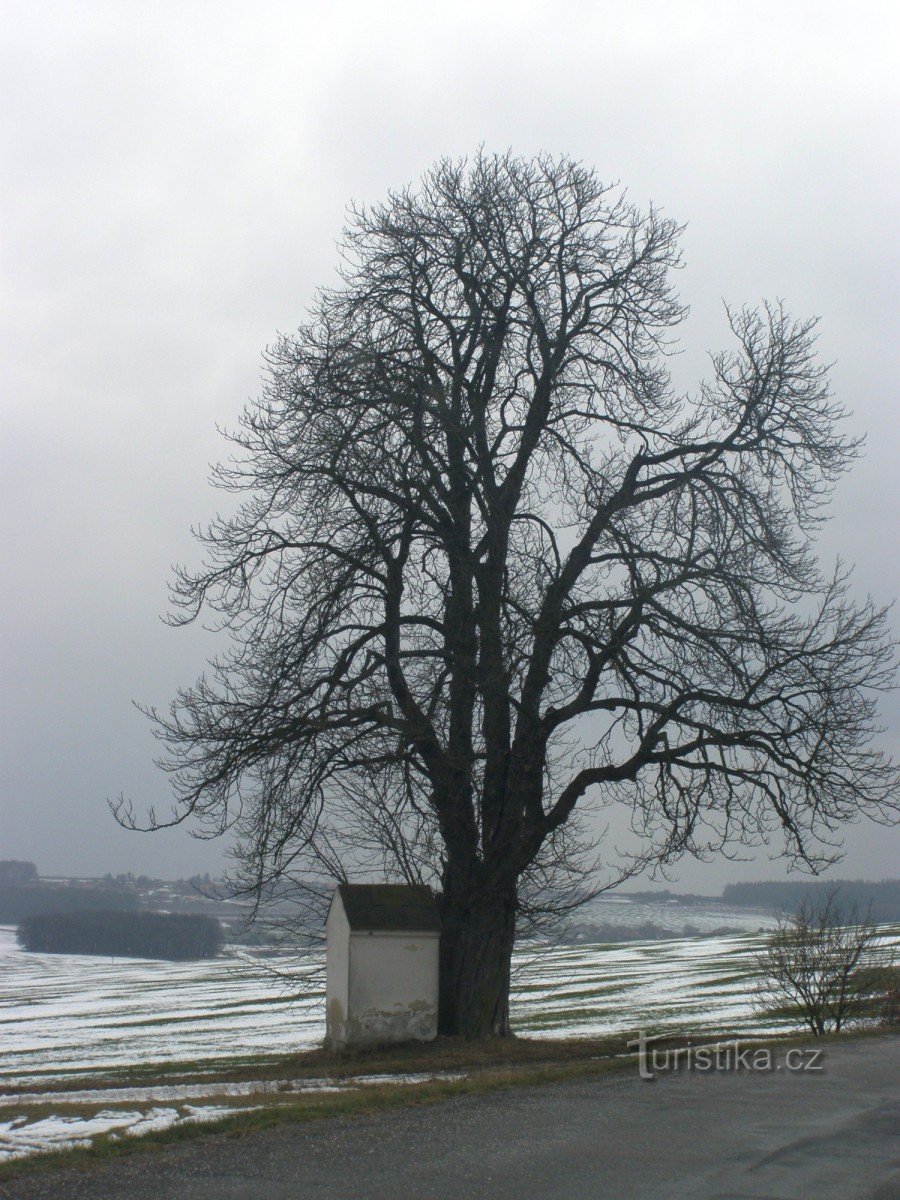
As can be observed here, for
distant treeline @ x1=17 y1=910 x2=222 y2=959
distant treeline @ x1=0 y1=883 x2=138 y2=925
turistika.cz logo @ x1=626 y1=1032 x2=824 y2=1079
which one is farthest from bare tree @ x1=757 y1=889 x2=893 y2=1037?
distant treeline @ x1=0 y1=883 x2=138 y2=925

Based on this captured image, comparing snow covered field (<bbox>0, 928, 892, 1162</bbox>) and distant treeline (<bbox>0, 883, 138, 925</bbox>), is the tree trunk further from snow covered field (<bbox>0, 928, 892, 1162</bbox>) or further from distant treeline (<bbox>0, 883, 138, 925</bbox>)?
distant treeline (<bbox>0, 883, 138, 925</bbox>)

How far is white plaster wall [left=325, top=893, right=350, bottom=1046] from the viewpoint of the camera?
588 inches

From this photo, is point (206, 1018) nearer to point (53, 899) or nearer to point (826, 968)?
point (826, 968)

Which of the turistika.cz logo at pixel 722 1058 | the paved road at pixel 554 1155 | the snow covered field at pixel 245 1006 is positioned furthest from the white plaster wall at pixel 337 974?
the paved road at pixel 554 1155

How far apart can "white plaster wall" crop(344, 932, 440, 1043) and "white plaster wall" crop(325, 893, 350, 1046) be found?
104mm

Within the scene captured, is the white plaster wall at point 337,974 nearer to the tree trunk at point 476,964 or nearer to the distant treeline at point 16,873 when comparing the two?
the tree trunk at point 476,964

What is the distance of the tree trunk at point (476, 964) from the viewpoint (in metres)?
15.2

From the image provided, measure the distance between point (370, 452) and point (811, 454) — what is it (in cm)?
616

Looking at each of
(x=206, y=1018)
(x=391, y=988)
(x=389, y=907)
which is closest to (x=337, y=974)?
(x=391, y=988)

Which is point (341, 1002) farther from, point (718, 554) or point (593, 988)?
point (593, 988)

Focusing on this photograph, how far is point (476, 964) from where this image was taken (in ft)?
50.2

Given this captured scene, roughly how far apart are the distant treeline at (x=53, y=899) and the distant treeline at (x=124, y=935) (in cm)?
2724

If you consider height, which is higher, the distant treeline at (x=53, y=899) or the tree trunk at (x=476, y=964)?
the tree trunk at (x=476, y=964)

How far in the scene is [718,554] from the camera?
15.0 meters
